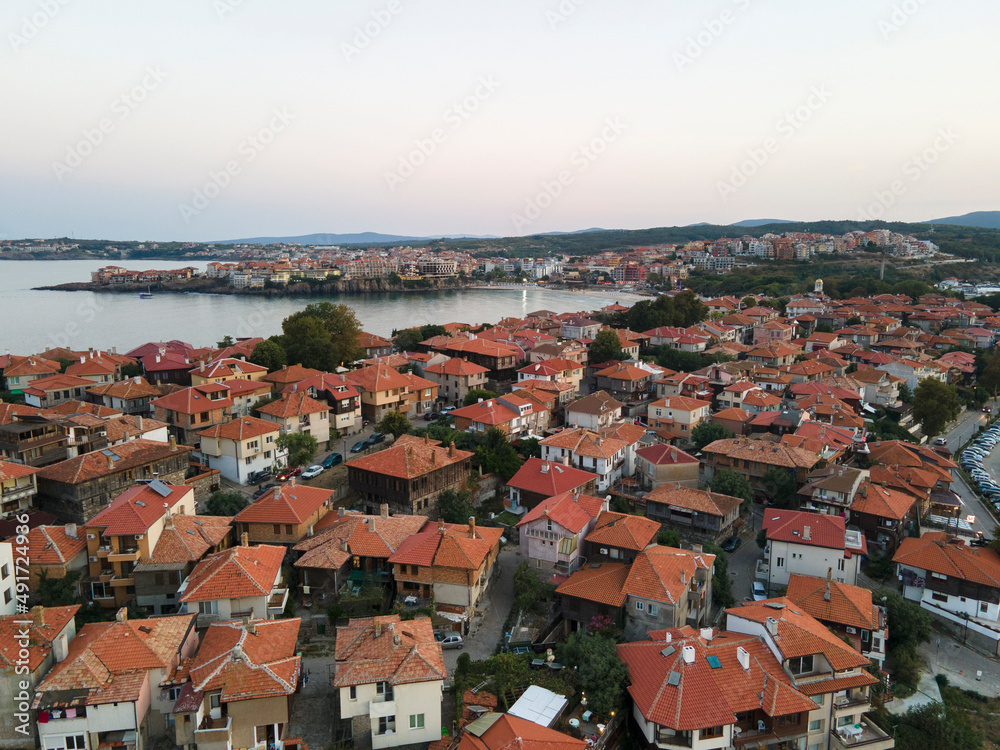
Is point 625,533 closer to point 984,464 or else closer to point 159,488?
point 159,488

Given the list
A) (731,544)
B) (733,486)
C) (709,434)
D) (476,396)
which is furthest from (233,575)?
(709,434)

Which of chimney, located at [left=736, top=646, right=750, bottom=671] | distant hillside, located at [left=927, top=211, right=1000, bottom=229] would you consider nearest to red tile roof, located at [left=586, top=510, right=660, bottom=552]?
chimney, located at [left=736, top=646, right=750, bottom=671]

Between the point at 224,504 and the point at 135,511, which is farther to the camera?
the point at 224,504

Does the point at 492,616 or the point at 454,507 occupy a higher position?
the point at 454,507

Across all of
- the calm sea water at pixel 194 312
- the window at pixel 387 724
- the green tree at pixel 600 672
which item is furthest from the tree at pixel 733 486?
the calm sea water at pixel 194 312

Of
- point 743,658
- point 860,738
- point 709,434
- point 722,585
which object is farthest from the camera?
point 709,434

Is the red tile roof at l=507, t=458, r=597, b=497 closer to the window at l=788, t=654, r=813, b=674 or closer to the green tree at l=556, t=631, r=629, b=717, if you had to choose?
the green tree at l=556, t=631, r=629, b=717

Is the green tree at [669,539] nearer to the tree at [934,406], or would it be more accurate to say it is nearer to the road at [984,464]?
the road at [984,464]

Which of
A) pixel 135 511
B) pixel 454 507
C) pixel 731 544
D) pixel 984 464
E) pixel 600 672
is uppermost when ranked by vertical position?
pixel 135 511
